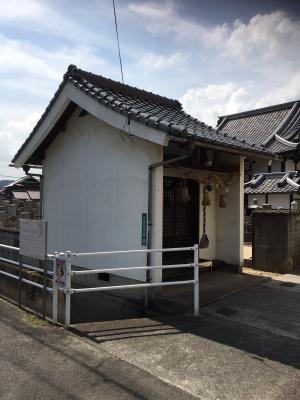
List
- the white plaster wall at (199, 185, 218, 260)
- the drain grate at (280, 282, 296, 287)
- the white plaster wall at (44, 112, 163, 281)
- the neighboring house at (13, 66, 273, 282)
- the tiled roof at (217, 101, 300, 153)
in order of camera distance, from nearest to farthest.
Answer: the neighboring house at (13, 66, 273, 282) < the white plaster wall at (44, 112, 163, 281) < the drain grate at (280, 282, 296, 287) < the white plaster wall at (199, 185, 218, 260) < the tiled roof at (217, 101, 300, 153)

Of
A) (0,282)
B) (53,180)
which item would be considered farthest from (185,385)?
(53,180)

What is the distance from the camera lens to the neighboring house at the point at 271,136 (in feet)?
65.8

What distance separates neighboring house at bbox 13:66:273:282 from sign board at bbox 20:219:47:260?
2184mm

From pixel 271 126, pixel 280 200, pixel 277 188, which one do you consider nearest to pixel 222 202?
pixel 277 188

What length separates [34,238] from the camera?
6449mm

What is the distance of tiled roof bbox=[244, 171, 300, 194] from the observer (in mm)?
18692

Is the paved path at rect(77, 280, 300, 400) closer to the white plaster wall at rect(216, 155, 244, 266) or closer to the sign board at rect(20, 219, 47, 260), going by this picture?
the sign board at rect(20, 219, 47, 260)

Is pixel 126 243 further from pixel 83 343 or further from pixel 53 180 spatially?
pixel 53 180

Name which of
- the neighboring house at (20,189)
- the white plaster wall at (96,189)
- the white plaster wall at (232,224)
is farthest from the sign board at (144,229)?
the neighboring house at (20,189)

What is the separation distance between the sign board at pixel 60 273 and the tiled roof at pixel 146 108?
285 cm

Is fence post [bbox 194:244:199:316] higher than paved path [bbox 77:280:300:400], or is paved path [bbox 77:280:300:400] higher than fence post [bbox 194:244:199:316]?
fence post [bbox 194:244:199:316]

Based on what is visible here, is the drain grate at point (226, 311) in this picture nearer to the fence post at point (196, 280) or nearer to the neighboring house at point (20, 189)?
the fence post at point (196, 280)

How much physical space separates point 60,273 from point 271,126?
2696 cm

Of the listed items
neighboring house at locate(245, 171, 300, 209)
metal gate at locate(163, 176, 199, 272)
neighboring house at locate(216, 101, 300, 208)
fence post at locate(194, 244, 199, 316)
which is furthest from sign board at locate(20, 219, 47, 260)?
neighboring house at locate(216, 101, 300, 208)
